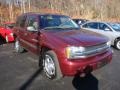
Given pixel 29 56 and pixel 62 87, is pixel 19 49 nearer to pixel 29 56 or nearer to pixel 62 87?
pixel 29 56

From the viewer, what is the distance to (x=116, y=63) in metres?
7.55

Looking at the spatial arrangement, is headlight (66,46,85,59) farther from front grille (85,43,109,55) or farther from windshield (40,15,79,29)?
windshield (40,15,79,29)

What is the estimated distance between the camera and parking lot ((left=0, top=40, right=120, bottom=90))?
5340 millimetres

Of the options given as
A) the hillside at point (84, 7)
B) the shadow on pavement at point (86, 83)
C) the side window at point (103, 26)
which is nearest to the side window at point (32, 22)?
the shadow on pavement at point (86, 83)

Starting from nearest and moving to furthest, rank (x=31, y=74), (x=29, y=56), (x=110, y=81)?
(x=110, y=81), (x=31, y=74), (x=29, y=56)

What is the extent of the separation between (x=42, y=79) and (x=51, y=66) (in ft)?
1.69

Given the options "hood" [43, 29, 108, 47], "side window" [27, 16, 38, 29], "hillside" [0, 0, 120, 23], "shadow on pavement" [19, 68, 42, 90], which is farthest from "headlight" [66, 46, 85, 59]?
"hillside" [0, 0, 120, 23]

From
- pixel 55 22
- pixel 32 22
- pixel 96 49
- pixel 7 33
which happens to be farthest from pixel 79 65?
pixel 7 33

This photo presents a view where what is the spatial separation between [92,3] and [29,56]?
30223mm

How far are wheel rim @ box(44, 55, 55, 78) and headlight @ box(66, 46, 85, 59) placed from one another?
826mm

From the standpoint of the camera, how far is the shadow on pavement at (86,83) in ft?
17.4

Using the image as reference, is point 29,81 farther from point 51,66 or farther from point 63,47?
point 63,47

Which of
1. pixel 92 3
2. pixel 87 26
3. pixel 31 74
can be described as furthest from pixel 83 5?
pixel 31 74

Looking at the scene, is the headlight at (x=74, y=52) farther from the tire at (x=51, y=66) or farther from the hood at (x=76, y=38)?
the tire at (x=51, y=66)
